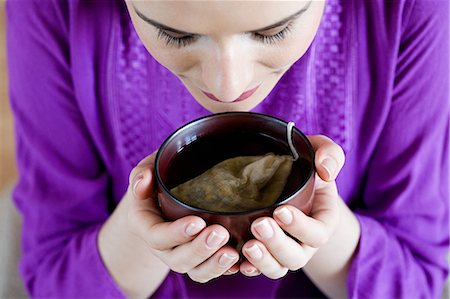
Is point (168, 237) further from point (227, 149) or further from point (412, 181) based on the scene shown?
point (412, 181)

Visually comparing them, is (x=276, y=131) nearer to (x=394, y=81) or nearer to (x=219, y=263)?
(x=219, y=263)

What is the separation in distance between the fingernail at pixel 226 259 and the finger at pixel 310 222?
56 millimetres

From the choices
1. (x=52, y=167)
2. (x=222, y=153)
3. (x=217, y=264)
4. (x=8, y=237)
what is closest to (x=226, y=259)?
(x=217, y=264)

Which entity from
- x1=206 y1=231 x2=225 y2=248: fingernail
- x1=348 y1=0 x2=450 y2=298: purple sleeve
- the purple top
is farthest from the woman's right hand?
x1=348 y1=0 x2=450 y2=298: purple sleeve

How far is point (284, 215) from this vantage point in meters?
0.56

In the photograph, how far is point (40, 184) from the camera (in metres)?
0.99

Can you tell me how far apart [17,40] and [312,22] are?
0.49 metres

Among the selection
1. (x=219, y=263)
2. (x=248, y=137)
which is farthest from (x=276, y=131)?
(x=219, y=263)

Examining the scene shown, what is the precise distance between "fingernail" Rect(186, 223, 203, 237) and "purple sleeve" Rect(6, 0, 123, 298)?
40 cm

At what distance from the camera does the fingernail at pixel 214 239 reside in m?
0.56

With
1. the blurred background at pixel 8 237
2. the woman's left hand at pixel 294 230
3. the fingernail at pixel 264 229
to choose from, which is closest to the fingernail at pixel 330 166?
the woman's left hand at pixel 294 230

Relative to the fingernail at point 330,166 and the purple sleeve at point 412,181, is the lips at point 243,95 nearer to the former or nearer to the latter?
the fingernail at point 330,166

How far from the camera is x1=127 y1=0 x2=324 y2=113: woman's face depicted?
0.54 metres

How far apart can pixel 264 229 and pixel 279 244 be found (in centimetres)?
5
